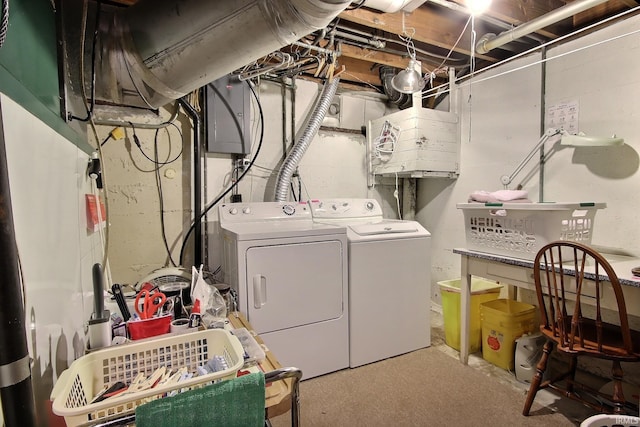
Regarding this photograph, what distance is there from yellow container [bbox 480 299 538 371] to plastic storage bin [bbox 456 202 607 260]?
0.49m

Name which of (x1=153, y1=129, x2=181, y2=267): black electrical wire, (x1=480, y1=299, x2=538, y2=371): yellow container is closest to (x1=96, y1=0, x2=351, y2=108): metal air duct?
(x1=153, y1=129, x2=181, y2=267): black electrical wire

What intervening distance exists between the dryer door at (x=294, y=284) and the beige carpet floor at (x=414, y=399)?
0.46 m

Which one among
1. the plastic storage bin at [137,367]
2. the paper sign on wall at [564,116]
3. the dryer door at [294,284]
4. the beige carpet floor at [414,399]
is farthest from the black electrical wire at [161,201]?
the paper sign on wall at [564,116]

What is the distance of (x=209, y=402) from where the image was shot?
2.31ft

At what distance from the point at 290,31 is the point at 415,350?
241cm

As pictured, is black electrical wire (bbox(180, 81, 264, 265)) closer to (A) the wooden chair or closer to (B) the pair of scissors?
(B) the pair of scissors

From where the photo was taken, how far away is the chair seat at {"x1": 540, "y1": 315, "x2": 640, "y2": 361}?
59.1 inches

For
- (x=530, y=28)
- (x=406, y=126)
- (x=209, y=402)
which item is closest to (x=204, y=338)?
(x=209, y=402)

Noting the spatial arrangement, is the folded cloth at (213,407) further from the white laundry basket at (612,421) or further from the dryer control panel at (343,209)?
the dryer control panel at (343,209)

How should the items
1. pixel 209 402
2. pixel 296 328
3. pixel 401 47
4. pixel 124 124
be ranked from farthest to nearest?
pixel 401 47
pixel 124 124
pixel 296 328
pixel 209 402

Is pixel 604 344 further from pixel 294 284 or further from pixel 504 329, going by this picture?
pixel 294 284

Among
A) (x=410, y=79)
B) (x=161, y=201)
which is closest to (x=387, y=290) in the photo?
(x=410, y=79)

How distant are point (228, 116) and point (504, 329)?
2.66 meters

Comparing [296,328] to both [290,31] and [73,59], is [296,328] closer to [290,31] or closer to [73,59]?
[290,31]
